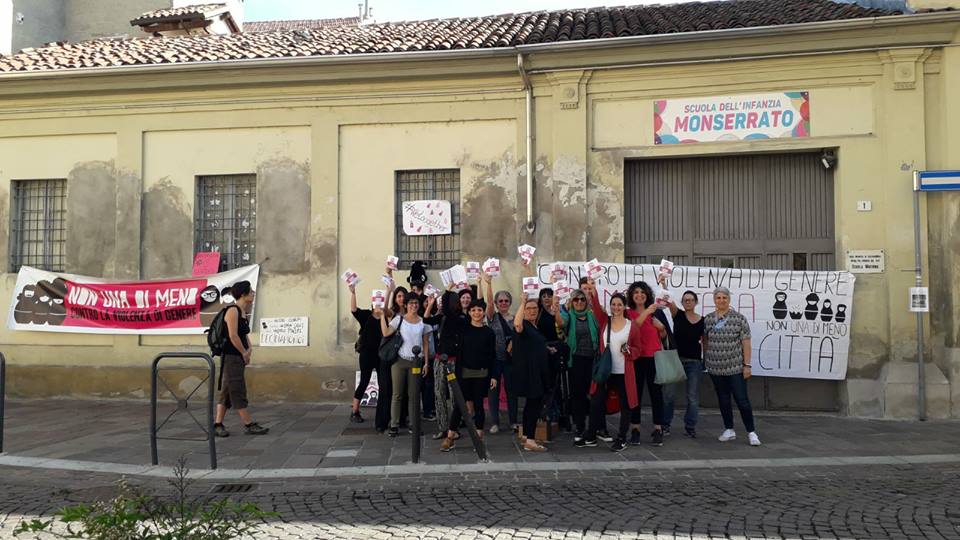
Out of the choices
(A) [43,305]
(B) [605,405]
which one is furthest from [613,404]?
(A) [43,305]

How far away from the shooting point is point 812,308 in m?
9.83

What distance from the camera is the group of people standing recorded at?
7664 millimetres

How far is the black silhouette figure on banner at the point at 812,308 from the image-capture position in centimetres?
981

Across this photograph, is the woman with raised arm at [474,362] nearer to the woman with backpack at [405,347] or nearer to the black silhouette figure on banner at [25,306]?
the woman with backpack at [405,347]

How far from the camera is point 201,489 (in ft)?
21.0

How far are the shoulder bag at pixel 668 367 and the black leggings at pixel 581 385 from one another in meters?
0.77

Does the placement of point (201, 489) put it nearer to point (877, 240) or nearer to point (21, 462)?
point (21, 462)

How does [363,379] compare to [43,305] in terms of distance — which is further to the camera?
[43,305]

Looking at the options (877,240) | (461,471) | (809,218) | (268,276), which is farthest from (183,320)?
(877,240)

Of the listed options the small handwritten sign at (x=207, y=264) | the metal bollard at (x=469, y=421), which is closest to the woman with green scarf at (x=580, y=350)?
the metal bollard at (x=469, y=421)

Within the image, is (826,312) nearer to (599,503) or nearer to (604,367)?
(604,367)

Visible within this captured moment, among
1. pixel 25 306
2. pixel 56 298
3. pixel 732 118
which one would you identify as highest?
pixel 732 118

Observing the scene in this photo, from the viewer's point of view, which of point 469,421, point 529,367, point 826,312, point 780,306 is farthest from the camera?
point 780,306

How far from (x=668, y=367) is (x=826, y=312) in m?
3.34
